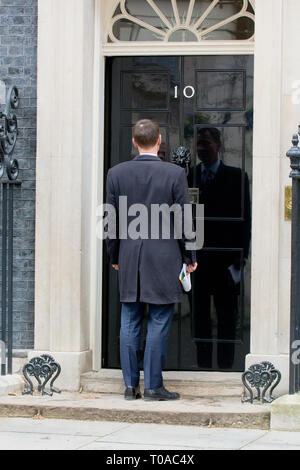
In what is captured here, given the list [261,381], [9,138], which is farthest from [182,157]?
[261,381]

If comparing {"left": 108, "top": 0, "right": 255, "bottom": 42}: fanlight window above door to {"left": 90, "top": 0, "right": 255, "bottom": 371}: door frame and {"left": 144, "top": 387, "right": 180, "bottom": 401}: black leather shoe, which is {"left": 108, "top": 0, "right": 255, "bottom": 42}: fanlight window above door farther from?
{"left": 144, "top": 387, "right": 180, "bottom": 401}: black leather shoe

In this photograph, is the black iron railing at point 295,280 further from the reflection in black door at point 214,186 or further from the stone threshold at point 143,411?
the reflection in black door at point 214,186

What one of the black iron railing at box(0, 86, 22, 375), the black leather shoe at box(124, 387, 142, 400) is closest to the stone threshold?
the black leather shoe at box(124, 387, 142, 400)

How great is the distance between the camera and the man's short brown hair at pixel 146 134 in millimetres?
7465

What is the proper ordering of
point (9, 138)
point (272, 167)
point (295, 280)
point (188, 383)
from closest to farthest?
point (295, 280) < point (272, 167) < point (9, 138) < point (188, 383)

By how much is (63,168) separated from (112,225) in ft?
2.39

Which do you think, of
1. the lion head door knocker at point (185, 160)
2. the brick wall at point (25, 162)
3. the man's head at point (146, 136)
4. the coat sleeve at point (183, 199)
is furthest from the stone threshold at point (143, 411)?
the man's head at point (146, 136)

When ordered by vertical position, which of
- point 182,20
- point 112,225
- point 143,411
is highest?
point 182,20

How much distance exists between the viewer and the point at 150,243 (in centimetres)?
740

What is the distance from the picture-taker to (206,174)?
27.1 feet

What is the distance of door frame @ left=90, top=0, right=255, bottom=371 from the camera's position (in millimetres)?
8234

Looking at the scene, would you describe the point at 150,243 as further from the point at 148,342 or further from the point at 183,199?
the point at 148,342

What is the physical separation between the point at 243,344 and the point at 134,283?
4.14ft
